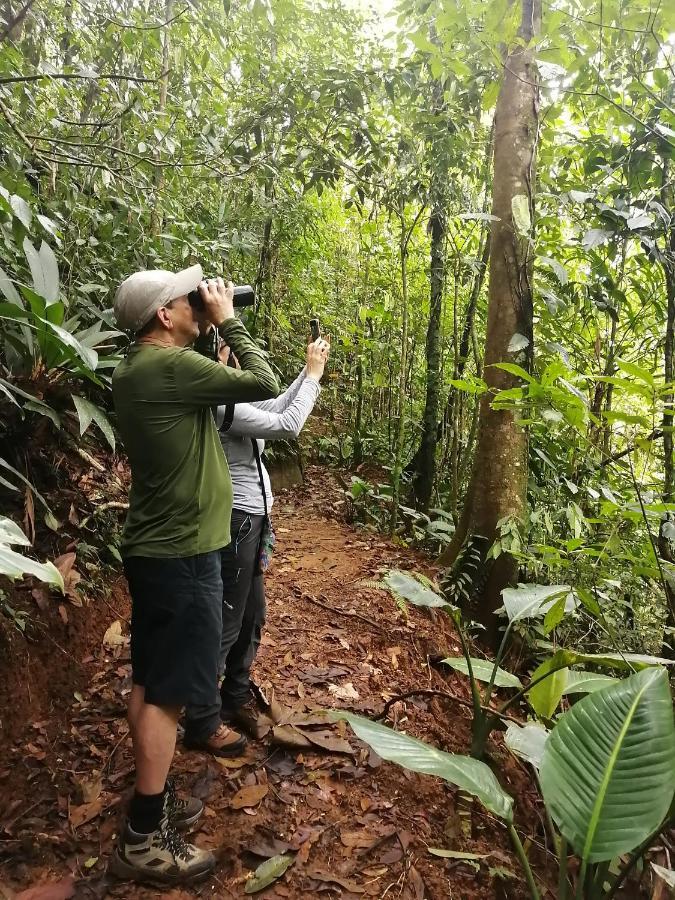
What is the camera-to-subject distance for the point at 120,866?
1.79 metres

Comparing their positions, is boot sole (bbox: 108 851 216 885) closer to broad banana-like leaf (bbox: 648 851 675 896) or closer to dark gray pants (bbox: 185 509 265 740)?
dark gray pants (bbox: 185 509 265 740)

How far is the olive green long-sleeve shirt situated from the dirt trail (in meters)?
1.11

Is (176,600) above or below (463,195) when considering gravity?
below

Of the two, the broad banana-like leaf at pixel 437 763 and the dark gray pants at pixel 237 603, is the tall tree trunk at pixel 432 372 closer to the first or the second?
the dark gray pants at pixel 237 603

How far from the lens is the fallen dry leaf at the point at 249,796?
2146mm

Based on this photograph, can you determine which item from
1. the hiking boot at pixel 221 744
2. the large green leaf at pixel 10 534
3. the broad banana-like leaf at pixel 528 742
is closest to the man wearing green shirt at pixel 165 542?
the hiking boot at pixel 221 744

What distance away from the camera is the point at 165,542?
5.97ft

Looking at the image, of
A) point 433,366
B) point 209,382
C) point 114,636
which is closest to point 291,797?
point 114,636

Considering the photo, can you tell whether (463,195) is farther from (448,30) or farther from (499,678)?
(499,678)

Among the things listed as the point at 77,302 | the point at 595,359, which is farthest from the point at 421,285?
the point at 77,302

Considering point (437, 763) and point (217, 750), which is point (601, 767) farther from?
point (217, 750)

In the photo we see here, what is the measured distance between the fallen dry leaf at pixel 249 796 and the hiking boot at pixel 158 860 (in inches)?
11.7

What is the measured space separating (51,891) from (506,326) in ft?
11.8

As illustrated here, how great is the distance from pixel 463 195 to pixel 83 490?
14.5 feet
